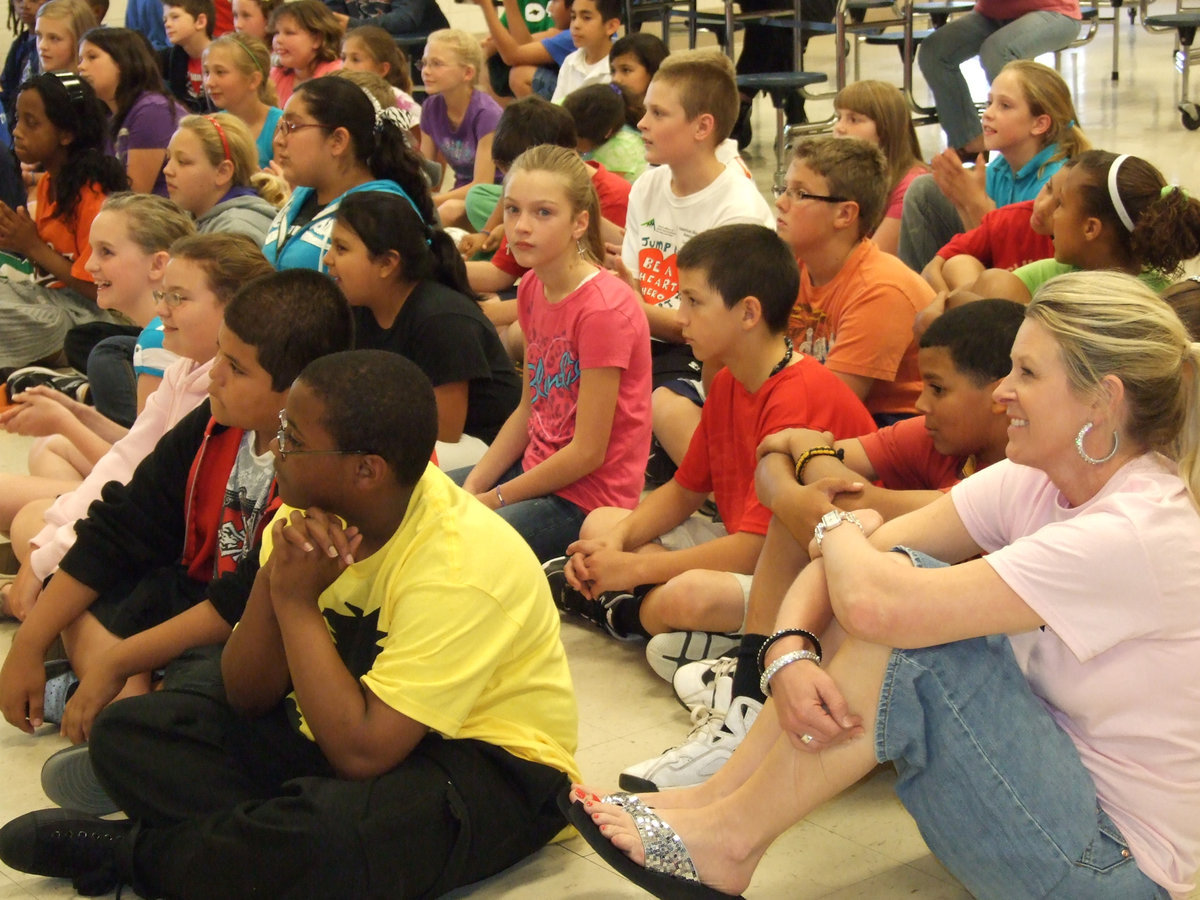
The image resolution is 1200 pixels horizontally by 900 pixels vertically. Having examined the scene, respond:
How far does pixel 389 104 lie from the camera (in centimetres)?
424

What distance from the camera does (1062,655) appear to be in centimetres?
159

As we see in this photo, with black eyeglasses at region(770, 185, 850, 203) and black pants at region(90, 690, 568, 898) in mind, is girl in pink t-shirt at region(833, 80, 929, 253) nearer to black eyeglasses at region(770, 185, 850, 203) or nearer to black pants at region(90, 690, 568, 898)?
black eyeglasses at region(770, 185, 850, 203)

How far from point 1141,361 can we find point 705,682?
3.37ft

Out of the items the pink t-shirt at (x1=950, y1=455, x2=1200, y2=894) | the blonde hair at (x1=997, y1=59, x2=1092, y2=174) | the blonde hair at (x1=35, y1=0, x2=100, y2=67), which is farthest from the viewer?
the blonde hair at (x1=35, y1=0, x2=100, y2=67)

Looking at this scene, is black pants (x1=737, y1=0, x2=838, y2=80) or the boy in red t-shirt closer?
the boy in red t-shirt

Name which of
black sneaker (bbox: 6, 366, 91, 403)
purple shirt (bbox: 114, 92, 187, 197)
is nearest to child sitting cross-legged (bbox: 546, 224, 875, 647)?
black sneaker (bbox: 6, 366, 91, 403)

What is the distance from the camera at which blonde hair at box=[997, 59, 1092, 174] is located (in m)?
3.58

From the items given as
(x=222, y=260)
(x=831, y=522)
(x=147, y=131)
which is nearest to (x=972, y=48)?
(x=147, y=131)

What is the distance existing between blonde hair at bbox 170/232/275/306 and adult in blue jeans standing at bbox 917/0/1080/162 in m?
3.56

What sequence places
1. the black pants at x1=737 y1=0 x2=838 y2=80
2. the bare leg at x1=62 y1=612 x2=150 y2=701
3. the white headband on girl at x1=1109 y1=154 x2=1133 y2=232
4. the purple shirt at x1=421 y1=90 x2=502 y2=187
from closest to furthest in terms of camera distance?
the bare leg at x1=62 y1=612 x2=150 y2=701 < the white headband on girl at x1=1109 y1=154 x2=1133 y2=232 < the purple shirt at x1=421 y1=90 x2=502 y2=187 < the black pants at x1=737 y1=0 x2=838 y2=80

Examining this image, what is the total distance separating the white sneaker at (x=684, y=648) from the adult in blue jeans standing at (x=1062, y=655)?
82 centimetres

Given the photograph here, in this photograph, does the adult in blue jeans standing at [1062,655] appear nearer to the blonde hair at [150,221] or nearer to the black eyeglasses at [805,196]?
the black eyeglasses at [805,196]

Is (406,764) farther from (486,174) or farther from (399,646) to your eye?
(486,174)

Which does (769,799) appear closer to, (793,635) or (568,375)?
(793,635)
